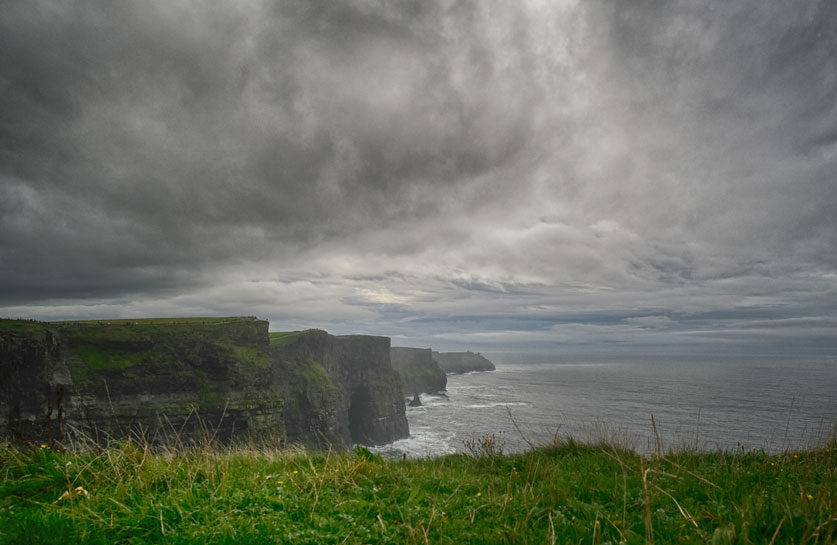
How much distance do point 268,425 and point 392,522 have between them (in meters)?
57.2

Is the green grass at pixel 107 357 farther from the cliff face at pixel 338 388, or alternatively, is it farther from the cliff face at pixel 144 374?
the cliff face at pixel 338 388

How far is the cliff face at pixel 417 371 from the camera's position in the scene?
146m

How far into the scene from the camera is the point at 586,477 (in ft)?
22.1

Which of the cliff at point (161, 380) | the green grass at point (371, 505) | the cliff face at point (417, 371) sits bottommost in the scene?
the cliff face at point (417, 371)

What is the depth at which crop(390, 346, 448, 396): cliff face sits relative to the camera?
146125mm

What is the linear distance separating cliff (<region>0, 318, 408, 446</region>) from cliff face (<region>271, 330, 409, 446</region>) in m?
0.28

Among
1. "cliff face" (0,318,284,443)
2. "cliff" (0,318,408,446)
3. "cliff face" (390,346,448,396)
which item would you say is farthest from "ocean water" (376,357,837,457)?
"cliff face" (0,318,284,443)

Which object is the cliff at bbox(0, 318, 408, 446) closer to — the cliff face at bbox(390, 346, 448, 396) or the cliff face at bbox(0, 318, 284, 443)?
the cliff face at bbox(0, 318, 284, 443)

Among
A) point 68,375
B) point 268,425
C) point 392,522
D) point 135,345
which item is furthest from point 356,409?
point 392,522

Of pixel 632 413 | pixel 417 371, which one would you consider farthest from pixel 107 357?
pixel 417 371

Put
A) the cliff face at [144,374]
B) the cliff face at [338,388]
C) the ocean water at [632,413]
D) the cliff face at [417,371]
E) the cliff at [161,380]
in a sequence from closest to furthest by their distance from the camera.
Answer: the cliff at [161,380]
the cliff face at [144,374]
the ocean water at [632,413]
the cliff face at [338,388]
the cliff face at [417,371]

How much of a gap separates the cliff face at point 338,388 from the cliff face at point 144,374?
13600 mm

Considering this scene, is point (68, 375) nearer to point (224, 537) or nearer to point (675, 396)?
point (224, 537)

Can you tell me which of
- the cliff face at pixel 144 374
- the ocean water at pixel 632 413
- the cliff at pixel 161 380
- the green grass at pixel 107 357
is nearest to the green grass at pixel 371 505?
the cliff at pixel 161 380
